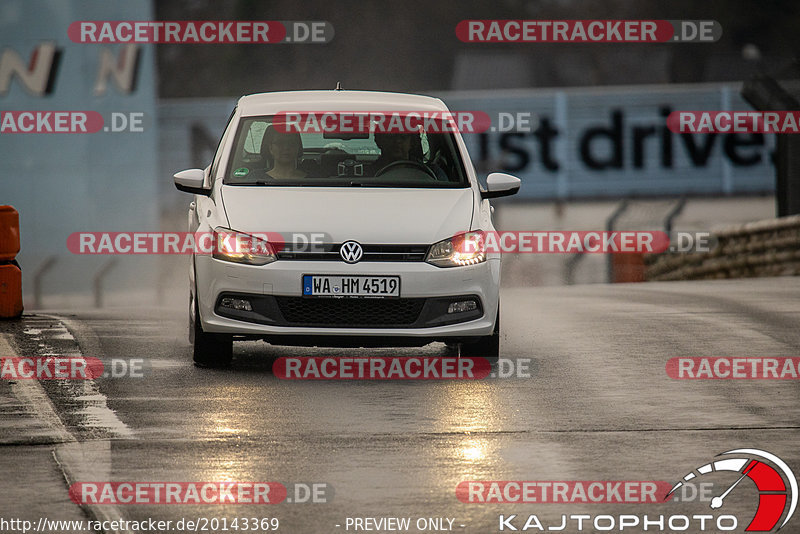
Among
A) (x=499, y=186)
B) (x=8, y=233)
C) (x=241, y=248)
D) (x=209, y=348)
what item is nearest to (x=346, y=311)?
(x=241, y=248)

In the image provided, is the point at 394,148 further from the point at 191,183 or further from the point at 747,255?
the point at 747,255

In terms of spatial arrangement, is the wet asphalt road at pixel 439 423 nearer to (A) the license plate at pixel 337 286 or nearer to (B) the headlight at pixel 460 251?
(A) the license plate at pixel 337 286

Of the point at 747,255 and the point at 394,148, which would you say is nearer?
the point at 394,148

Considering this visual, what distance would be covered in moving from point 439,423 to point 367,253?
157cm

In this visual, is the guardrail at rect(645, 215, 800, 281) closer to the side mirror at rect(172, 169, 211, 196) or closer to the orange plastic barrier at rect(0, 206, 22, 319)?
the orange plastic barrier at rect(0, 206, 22, 319)

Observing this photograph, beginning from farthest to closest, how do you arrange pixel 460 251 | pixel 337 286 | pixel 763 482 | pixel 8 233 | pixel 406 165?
1. pixel 8 233
2. pixel 406 165
3. pixel 460 251
4. pixel 337 286
5. pixel 763 482

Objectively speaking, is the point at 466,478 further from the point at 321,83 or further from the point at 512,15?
the point at 512,15

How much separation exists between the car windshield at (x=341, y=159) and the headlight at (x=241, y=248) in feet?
2.07

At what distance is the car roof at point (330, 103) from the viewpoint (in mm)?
10570

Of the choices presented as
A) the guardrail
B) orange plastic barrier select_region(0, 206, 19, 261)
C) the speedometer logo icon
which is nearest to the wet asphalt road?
the speedometer logo icon

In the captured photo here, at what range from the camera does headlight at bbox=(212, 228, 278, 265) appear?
9195 mm

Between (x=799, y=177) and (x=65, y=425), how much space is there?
13.8 metres

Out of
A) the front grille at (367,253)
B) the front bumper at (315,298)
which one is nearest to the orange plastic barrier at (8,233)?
the front bumper at (315,298)

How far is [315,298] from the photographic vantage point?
30.1ft
